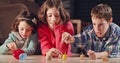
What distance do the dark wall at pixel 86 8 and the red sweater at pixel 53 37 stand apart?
1.19 ft

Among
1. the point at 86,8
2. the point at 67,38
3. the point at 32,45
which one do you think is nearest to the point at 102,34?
the point at 67,38

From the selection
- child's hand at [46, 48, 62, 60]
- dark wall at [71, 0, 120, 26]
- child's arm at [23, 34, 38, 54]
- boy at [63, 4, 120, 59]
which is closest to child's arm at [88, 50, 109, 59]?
boy at [63, 4, 120, 59]

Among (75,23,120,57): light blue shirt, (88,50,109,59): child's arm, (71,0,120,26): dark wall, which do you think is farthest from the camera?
(71,0,120,26): dark wall

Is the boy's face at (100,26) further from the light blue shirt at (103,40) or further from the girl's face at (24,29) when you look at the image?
the girl's face at (24,29)

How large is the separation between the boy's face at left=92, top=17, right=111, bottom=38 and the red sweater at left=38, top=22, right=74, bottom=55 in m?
0.11

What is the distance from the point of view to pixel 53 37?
4.65 ft

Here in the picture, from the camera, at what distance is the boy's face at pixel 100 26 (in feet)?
4.47

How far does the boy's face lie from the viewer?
4.47 feet

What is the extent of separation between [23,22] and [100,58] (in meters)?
0.37

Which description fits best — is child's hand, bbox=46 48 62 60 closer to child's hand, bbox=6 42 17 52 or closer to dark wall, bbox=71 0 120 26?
child's hand, bbox=6 42 17 52

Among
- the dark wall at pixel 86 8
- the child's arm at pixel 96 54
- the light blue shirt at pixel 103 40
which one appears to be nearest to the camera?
the child's arm at pixel 96 54

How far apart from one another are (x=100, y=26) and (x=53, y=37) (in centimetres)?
21

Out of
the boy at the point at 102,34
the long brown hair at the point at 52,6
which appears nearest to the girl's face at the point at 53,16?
the long brown hair at the point at 52,6

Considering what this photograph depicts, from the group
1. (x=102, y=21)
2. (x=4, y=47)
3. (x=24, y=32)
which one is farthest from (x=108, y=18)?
(x=4, y=47)
